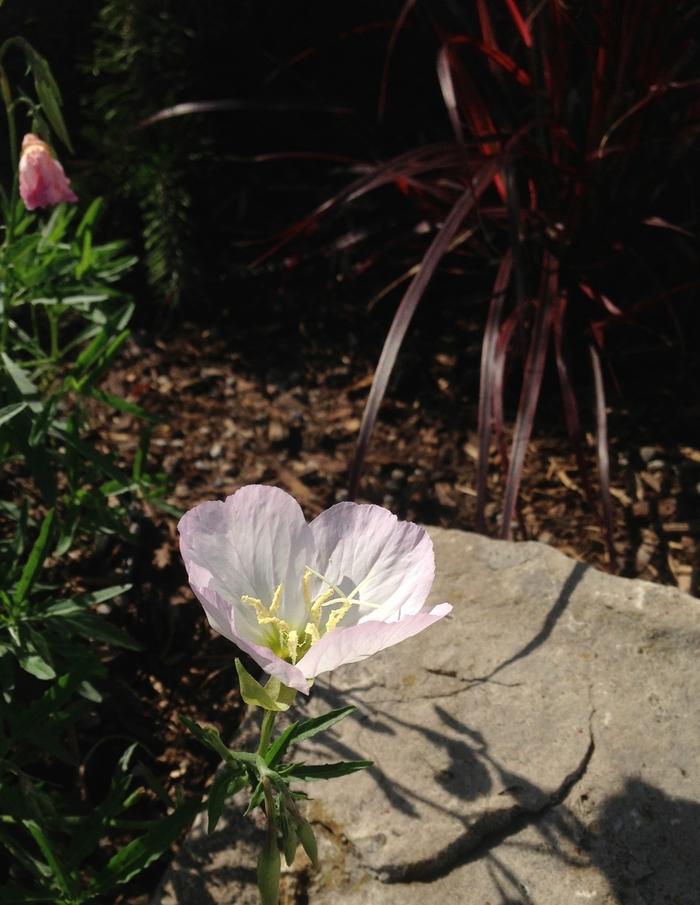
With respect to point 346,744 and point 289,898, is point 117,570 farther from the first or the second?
point 289,898

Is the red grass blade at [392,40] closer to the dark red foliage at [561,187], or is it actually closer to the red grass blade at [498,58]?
the dark red foliage at [561,187]

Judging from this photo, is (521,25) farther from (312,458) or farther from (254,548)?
(254,548)

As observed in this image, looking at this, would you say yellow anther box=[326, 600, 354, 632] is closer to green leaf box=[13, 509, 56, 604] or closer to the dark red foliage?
green leaf box=[13, 509, 56, 604]

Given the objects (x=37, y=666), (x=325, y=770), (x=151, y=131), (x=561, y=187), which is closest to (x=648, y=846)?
(x=325, y=770)

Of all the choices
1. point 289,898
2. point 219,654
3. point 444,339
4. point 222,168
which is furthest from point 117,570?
point 222,168

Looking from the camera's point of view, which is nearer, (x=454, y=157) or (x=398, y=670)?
(x=398, y=670)

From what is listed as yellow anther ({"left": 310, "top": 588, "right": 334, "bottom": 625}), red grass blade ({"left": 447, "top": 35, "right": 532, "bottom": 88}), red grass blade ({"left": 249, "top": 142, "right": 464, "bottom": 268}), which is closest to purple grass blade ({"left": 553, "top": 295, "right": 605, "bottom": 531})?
red grass blade ({"left": 249, "top": 142, "right": 464, "bottom": 268})
